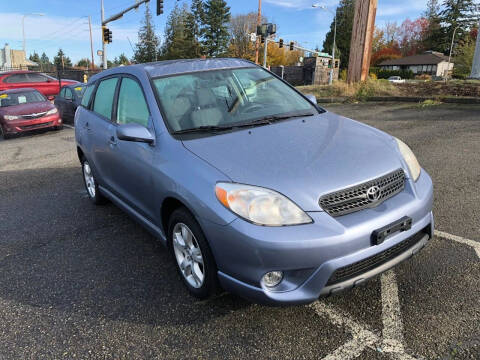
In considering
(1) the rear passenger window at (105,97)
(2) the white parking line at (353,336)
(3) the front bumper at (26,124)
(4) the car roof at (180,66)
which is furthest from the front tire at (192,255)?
(3) the front bumper at (26,124)

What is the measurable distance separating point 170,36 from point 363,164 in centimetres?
8579

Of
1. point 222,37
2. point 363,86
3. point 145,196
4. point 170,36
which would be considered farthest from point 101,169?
point 170,36

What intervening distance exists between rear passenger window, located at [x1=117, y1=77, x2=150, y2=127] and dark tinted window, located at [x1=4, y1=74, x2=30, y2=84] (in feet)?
55.4

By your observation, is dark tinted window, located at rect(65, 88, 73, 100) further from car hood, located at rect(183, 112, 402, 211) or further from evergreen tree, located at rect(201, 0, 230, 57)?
evergreen tree, located at rect(201, 0, 230, 57)

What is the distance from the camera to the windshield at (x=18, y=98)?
39.5 ft

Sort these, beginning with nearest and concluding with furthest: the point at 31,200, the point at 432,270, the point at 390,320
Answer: the point at 390,320 → the point at 432,270 → the point at 31,200

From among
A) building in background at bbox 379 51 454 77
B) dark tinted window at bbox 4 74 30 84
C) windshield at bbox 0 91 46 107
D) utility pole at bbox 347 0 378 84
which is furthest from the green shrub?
windshield at bbox 0 91 46 107

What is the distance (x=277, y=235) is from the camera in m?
2.13

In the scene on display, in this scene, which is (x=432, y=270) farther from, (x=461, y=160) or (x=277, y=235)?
(x=461, y=160)

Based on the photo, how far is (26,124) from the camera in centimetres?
1138

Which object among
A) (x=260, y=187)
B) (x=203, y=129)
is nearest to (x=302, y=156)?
(x=260, y=187)

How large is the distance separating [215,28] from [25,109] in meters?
61.7

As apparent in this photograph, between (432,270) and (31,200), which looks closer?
(432,270)

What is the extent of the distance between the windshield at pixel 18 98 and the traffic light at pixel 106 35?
15.0 metres
